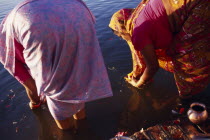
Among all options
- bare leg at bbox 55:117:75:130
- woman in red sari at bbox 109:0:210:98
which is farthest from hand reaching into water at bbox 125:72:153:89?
bare leg at bbox 55:117:75:130

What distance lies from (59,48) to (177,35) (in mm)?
1575

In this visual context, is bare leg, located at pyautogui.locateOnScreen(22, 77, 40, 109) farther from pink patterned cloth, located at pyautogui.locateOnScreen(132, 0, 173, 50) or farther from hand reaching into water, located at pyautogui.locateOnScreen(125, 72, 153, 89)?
hand reaching into water, located at pyautogui.locateOnScreen(125, 72, 153, 89)

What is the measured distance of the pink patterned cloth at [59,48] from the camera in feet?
5.61

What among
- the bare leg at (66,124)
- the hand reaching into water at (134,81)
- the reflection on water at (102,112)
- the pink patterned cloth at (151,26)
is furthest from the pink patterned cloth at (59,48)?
the hand reaching into water at (134,81)

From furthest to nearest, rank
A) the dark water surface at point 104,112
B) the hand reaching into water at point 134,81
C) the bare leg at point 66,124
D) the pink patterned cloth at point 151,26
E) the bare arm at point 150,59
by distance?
the hand reaching into water at point 134,81 → the dark water surface at point 104,112 → the bare leg at point 66,124 → the bare arm at point 150,59 → the pink patterned cloth at point 151,26

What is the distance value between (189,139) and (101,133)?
1.33 metres

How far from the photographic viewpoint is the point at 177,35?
A: 251cm

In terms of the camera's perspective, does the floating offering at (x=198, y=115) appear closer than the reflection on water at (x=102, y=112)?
Yes

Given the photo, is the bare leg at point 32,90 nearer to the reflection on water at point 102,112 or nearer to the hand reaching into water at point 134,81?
the reflection on water at point 102,112

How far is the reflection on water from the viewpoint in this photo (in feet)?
10.1

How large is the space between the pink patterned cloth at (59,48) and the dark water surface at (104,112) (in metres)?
1.04

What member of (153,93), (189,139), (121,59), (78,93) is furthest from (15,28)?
(121,59)

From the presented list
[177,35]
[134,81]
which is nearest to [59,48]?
[177,35]

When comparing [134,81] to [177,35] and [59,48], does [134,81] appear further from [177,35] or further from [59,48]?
[59,48]
